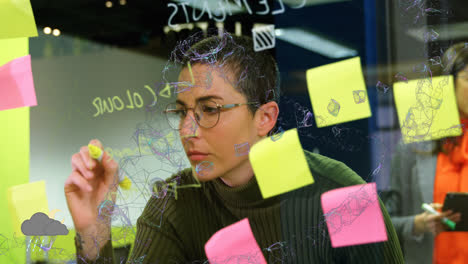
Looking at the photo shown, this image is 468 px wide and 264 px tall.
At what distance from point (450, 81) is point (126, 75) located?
31.7 inches

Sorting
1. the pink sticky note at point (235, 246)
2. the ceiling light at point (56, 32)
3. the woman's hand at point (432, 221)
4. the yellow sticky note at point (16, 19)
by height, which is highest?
the yellow sticky note at point (16, 19)

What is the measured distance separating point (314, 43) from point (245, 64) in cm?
18

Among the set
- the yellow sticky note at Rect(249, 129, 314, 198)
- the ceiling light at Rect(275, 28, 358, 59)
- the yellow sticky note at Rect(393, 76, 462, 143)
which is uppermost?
the ceiling light at Rect(275, 28, 358, 59)

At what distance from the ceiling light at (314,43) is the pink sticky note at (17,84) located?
70cm

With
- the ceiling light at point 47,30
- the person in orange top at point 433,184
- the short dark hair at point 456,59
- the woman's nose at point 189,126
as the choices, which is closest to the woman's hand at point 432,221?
the person in orange top at point 433,184

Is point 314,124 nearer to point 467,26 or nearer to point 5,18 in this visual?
point 467,26

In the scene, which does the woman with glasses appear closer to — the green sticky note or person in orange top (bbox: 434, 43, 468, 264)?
person in orange top (bbox: 434, 43, 468, 264)

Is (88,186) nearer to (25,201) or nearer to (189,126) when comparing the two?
(25,201)

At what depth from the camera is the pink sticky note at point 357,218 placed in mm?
1132

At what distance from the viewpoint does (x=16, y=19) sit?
1.35 meters

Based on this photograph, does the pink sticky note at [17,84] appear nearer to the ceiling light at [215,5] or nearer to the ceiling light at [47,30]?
the ceiling light at [47,30]

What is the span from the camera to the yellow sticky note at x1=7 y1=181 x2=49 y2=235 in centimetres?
132

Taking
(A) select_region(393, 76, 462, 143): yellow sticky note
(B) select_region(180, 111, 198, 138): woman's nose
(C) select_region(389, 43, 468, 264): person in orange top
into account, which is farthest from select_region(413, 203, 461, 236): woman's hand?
(B) select_region(180, 111, 198, 138): woman's nose

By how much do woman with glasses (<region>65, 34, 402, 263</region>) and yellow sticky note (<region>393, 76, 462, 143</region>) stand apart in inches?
7.0
